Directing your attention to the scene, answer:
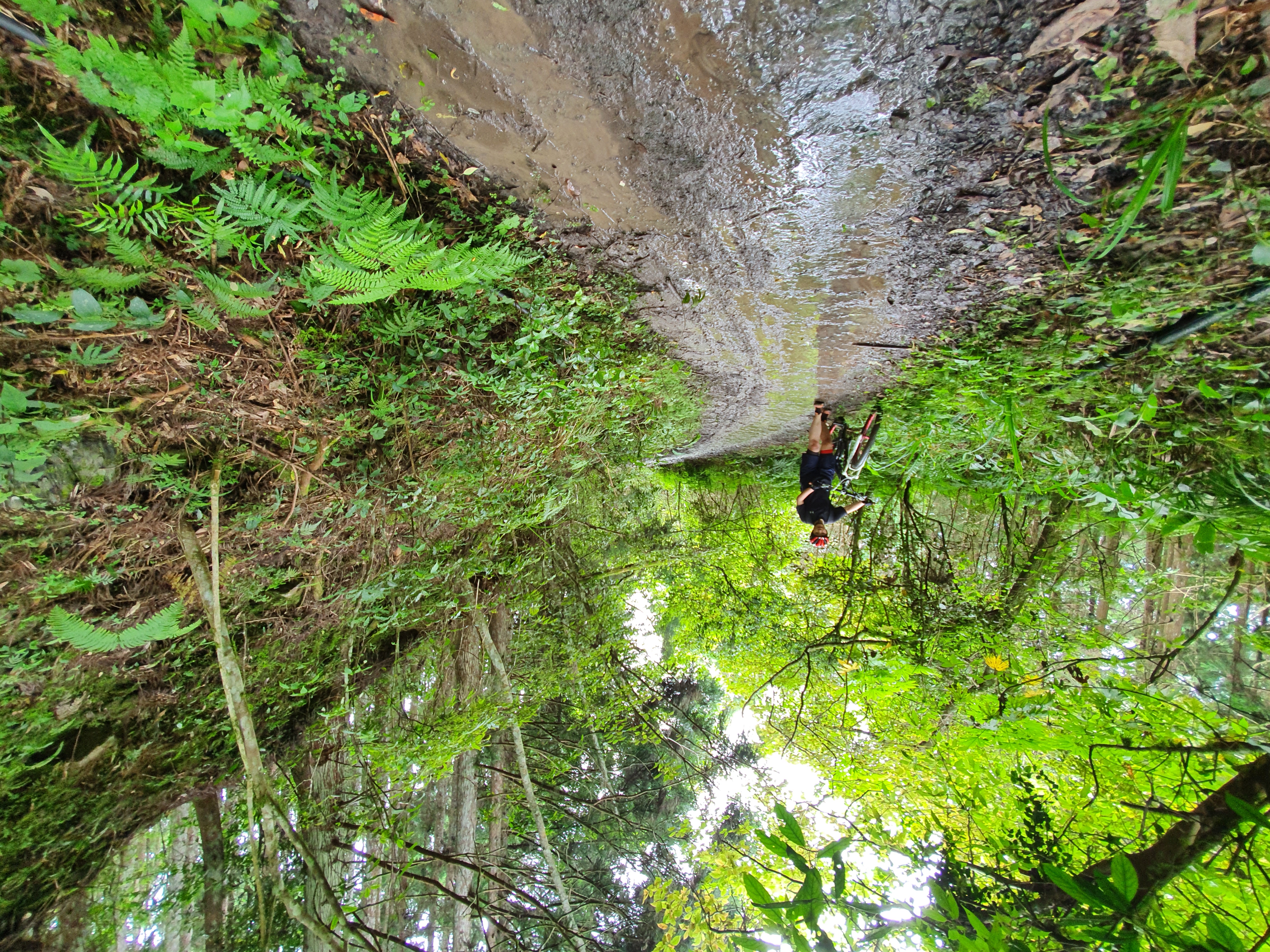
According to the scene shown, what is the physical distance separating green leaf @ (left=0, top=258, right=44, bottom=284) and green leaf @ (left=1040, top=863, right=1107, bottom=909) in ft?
12.2

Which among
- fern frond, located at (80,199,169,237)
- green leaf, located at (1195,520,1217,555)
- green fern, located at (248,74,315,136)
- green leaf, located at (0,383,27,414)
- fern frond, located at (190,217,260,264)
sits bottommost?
green leaf, located at (1195,520,1217,555)

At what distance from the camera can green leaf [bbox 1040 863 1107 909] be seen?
4.05 ft

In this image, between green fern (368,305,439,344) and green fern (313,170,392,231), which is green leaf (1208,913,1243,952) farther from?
green fern (368,305,439,344)

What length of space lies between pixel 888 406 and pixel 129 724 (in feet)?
22.0

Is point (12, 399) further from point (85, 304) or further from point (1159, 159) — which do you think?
point (1159, 159)

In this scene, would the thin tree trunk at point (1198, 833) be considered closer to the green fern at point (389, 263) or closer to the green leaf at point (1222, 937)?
the green leaf at point (1222, 937)

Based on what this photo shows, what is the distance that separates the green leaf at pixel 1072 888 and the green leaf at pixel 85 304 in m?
3.57

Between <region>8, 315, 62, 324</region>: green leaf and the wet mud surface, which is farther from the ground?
the wet mud surface

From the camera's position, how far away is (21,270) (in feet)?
6.22

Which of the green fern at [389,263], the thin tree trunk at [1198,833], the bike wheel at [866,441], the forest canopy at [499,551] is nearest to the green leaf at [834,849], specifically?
the forest canopy at [499,551]

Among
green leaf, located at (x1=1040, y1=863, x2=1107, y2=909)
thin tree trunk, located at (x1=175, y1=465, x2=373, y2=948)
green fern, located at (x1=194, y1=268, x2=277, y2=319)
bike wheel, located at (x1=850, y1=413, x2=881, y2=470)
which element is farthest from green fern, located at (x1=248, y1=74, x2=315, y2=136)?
bike wheel, located at (x1=850, y1=413, x2=881, y2=470)

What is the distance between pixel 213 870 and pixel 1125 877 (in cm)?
702

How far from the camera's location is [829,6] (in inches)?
99.6

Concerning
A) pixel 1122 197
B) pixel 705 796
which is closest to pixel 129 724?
pixel 705 796
